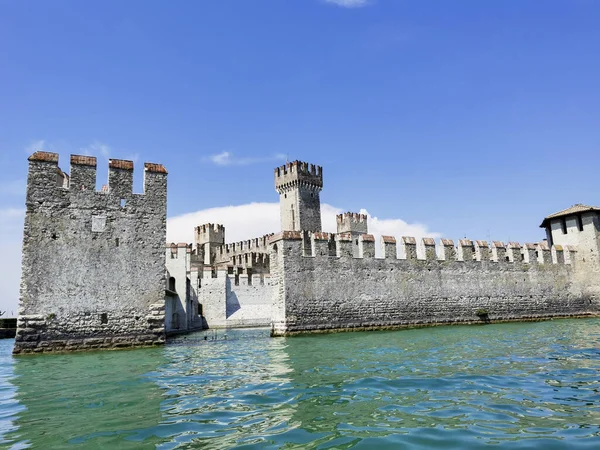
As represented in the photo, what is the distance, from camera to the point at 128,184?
581 inches

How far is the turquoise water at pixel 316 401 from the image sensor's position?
4.37 meters

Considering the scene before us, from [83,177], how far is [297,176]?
1242 inches

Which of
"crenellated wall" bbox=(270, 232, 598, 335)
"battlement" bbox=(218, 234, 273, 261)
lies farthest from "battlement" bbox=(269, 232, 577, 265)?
"battlement" bbox=(218, 234, 273, 261)

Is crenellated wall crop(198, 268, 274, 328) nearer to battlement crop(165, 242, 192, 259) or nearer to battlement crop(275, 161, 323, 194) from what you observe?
Answer: battlement crop(165, 242, 192, 259)

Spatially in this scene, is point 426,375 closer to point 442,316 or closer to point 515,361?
point 515,361

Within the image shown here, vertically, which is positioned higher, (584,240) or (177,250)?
(177,250)

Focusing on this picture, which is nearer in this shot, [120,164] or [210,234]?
[120,164]

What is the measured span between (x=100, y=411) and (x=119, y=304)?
8921 millimetres

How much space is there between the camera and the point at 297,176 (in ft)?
147

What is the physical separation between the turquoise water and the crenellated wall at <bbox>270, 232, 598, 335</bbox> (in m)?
6.90

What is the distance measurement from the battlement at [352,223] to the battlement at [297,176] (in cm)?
414

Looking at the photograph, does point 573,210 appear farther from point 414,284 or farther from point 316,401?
point 316,401

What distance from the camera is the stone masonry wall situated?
13289mm

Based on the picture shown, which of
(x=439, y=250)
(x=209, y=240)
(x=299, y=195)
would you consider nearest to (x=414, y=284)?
(x=439, y=250)
